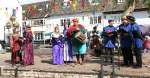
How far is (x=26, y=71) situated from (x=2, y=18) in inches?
1817

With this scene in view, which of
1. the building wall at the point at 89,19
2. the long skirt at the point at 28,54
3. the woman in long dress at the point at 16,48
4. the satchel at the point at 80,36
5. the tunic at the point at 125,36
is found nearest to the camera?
the tunic at the point at 125,36

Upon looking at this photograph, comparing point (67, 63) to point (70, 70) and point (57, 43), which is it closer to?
point (57, 43)

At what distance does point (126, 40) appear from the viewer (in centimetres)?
1539

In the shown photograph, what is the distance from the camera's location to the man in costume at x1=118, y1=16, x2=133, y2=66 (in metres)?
15.1

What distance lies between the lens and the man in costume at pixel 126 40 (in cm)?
1515

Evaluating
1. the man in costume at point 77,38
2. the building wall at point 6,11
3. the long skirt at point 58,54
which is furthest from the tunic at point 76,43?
the building wall at point 6,11

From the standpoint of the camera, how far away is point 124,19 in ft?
49.6

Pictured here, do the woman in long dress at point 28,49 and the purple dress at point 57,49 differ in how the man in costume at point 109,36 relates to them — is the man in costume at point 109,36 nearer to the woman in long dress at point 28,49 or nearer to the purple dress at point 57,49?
the purple dress at point 57,49

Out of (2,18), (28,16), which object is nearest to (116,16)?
(2,18)

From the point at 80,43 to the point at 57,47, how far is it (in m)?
1.05

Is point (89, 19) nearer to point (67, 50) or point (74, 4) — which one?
point (74, 4)

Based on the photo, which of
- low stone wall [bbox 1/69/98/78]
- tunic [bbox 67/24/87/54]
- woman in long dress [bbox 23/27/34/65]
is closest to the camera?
low stone wall [bbox 1/69/98/78]

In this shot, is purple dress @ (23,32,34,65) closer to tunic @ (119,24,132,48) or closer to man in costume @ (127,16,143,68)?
tunic @ (119,24,132,48)

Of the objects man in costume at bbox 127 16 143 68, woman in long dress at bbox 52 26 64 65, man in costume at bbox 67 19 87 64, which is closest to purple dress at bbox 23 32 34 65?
woman in long dress at bbox 52 26 64 65
